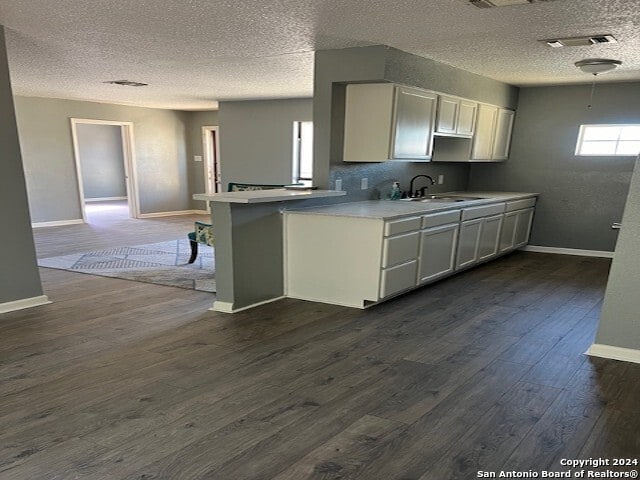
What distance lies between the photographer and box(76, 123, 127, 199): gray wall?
11.9 metres

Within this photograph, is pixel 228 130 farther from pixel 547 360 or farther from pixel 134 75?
pixel 547 360

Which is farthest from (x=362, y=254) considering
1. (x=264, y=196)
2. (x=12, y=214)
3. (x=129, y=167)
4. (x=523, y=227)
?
(x=129, y=167)

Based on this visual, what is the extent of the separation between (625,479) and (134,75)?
572 centimetres

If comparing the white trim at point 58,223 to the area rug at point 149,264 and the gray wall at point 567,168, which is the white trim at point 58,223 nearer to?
the area rug at point 149,264

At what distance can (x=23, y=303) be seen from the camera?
12.3 feet

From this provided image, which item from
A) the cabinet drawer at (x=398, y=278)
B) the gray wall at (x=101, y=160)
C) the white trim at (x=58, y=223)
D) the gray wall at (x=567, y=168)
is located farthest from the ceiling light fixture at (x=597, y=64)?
the gray wall at (x=101, y=160)

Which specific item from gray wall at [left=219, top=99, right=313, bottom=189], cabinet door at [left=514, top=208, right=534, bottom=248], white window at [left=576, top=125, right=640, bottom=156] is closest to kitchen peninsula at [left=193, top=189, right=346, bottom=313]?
cabinet door at [left=514, top=208, right=534, bottom=248]

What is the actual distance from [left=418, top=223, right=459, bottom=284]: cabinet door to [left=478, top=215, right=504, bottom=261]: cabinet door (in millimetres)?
694

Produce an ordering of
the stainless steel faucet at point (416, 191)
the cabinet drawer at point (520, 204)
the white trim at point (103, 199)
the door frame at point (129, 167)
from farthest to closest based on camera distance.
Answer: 1. the white trim at point (103, 199)
2. the door frame at point (129, 167)
3. the cabinet drawer at point (520, 204)
4. the stainless steel faucet at point (416, 191)

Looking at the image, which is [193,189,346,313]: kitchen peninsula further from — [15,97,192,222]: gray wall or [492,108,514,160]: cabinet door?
[15,97,192,222]: gray wall

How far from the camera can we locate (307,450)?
1.97 metres

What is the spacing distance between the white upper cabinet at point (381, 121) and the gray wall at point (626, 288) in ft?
6.37

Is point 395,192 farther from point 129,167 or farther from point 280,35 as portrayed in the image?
point 129,167

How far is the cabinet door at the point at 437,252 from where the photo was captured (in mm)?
4191
